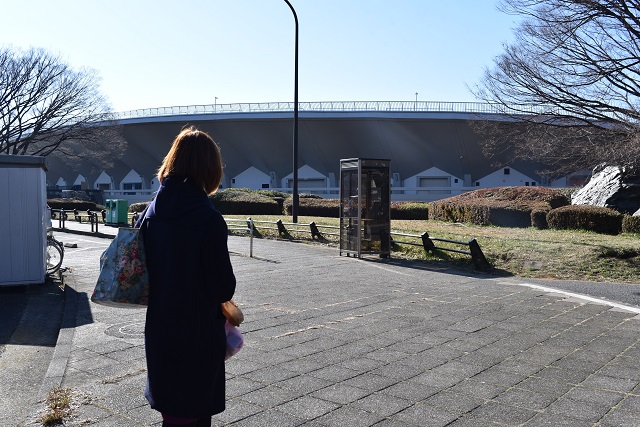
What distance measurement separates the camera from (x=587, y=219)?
1783 cm

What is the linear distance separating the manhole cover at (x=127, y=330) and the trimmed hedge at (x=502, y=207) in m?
15.2

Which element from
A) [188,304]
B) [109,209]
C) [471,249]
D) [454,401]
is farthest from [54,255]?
[109,209]

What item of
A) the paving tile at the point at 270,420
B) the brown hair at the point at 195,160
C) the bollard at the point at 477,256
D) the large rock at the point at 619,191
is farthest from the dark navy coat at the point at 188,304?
the large rock at the point at 619,191

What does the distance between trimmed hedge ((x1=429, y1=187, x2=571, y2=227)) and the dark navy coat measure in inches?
722

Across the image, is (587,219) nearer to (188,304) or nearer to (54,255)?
(54,255)

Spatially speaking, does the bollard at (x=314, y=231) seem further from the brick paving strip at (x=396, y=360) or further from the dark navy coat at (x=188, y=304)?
the dark navy coat at (x=188, y=304)

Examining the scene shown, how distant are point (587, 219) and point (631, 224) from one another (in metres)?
1.26

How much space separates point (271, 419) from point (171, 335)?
6.03 ft

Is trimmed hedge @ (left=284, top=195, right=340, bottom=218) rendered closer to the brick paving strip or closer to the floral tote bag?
the brick paving strip

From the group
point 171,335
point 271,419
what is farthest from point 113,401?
point 171,335

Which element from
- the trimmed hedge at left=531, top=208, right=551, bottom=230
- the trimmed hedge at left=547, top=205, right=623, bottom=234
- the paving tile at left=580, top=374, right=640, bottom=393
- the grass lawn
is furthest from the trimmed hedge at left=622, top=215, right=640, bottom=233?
the paving tile at left=580, top=374, right=640, bottom=393

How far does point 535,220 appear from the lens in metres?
19.9

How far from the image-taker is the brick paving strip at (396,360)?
4477 mm

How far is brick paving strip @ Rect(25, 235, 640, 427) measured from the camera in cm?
448
